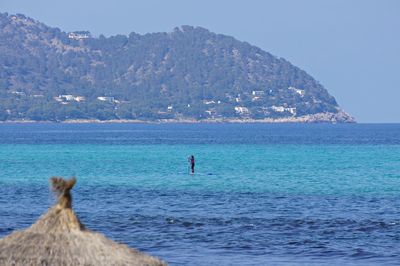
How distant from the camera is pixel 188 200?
163 feet

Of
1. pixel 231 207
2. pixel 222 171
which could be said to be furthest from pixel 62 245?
pixel 222 171

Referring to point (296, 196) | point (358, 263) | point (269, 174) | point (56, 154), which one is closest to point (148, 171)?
point (269, 174)

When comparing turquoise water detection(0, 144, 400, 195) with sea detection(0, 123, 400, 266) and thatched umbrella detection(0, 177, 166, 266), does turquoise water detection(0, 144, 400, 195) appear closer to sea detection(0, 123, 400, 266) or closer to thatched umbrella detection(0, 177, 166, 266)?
sea detection(0, 123, 400, 266)

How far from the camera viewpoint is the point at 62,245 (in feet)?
52.1

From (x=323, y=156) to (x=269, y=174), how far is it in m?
34.1

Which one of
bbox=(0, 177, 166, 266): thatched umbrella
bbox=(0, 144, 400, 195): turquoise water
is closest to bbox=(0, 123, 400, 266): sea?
bbox=(0, 144, 400, 195): turquoise water

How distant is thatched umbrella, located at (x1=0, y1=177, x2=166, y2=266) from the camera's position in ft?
51.7

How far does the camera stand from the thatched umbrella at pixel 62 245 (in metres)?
15.8

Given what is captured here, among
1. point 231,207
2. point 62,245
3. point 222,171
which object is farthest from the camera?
point 222,171

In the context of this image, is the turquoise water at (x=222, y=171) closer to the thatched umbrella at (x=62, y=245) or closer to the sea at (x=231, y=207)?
the sea at (x=231, y=207)

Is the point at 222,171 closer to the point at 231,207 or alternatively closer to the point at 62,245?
the point at 231,207

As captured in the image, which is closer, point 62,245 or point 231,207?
point 62,245

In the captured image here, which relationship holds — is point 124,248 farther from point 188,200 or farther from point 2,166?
point 2,166

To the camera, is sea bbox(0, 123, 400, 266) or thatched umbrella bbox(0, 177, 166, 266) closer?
thatched umbrella bbox(0, 177, 166, 266)
